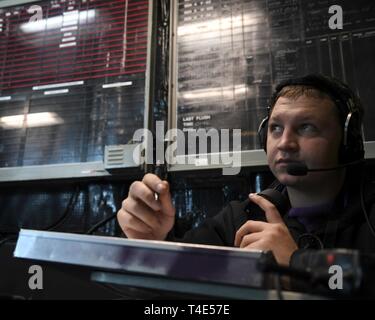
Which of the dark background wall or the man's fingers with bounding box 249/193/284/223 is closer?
the man's fingers with bounding box 249/193/284/223

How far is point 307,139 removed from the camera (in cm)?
86

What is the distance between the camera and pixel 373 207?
2.73 feet

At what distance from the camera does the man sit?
768 millimetres

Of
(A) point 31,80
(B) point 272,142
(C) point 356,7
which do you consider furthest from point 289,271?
(A) point 31,80

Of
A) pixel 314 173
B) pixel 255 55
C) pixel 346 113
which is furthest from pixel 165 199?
pixel 255 55

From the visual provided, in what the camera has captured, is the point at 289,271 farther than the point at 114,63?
No

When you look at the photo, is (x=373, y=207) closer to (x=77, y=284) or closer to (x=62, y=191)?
(x=77, y=284)

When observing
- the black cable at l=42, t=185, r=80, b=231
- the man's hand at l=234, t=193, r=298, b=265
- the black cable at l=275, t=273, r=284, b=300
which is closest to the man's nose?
the man's hand at l=234, t=193, r=298, b=265

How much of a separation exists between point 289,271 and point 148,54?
1.10 m

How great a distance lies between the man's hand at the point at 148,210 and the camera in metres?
0.65

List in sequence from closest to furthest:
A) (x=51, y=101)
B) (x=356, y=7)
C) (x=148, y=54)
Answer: (x=356, y=7) → (x=148, y=54) → (x=51, y=101)

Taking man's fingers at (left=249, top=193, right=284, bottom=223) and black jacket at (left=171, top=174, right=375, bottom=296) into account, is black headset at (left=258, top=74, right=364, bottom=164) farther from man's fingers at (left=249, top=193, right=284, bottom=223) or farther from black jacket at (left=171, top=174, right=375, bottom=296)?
man's fingers at (left=249, top=193, right=284, bottom=223)

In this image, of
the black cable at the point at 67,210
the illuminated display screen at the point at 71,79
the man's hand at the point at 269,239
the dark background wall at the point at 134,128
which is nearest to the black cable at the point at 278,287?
the man's hand at the point at 269,239

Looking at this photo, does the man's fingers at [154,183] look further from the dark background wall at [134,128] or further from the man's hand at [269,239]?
the dark background wall at [134,128]
